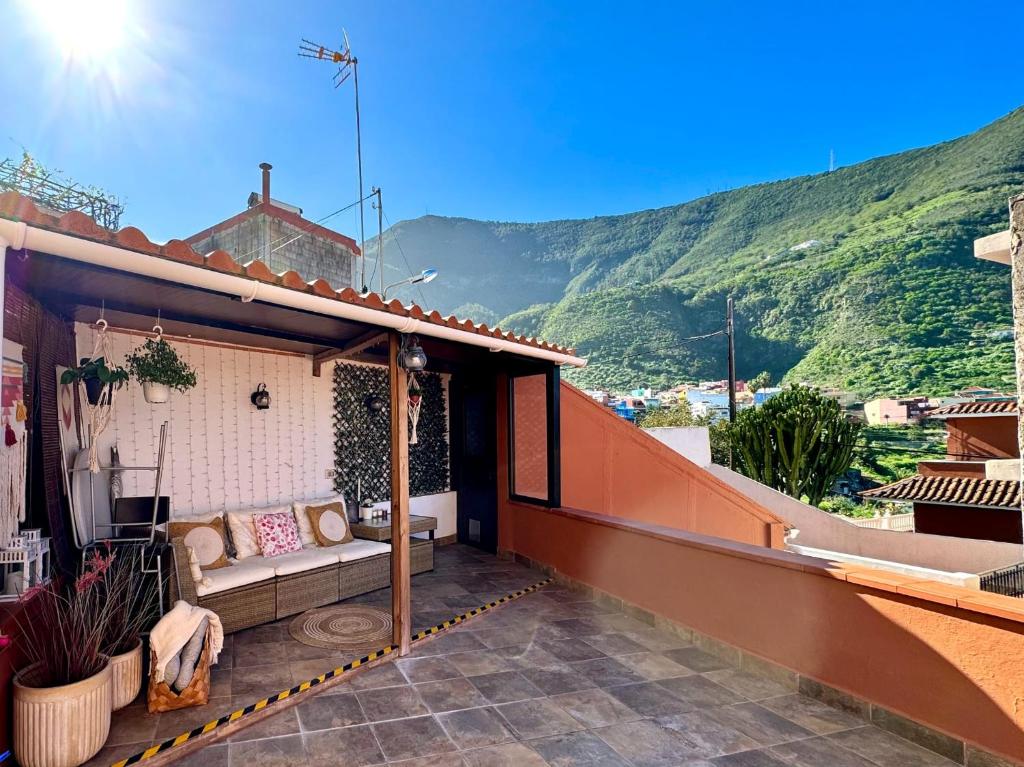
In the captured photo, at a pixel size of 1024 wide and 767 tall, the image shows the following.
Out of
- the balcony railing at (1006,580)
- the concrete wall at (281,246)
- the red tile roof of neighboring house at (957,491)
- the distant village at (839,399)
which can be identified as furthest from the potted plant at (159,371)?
the distant village at (839,399)

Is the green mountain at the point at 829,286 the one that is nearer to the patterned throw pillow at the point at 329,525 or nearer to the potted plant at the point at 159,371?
the patterned throw pillow at the point at 329,525

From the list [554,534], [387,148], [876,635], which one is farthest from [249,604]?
[387,148]

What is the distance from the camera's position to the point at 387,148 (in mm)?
24891

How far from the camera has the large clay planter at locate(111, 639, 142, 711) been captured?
2982mm

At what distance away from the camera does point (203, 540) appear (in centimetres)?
439

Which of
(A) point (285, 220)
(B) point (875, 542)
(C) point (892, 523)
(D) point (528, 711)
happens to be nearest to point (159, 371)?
(D) point (528, 711)

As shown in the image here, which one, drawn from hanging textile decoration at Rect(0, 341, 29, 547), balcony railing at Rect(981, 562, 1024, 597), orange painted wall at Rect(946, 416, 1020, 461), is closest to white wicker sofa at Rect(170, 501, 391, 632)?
hanging textile decoration at Rect(0, 341, 29, 547)

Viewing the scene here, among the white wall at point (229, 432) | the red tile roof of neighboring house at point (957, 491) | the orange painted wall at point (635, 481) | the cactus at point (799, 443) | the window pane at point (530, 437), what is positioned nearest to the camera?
the white wall at point (229, 432)

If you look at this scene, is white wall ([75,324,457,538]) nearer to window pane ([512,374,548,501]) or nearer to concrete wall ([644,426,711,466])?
window pane ([512,374,548,501])

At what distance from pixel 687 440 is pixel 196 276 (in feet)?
39.3

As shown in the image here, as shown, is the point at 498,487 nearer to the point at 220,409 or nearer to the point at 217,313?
the point at 220,409

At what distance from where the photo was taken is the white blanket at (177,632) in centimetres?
305

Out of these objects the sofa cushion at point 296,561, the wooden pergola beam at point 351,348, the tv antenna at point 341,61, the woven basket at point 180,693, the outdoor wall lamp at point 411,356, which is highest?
the tv antenna at point 341,61

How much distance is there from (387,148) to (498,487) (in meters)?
22.5
